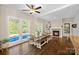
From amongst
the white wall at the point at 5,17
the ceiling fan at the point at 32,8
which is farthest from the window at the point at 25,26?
the ceiling fan at the point at 32,8

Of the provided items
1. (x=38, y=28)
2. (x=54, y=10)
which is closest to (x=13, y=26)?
(x=38, y=28)

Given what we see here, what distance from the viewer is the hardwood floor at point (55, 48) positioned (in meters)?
2.34

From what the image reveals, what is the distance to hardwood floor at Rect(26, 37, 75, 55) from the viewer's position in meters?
2.34

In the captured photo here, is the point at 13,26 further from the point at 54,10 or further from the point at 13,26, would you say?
the point at 54,10

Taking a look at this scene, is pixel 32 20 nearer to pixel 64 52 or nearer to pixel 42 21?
pixel 42 21

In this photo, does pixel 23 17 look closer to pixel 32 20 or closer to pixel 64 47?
pixel 32 20

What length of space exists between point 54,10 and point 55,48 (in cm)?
67

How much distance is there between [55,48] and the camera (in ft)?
7.79

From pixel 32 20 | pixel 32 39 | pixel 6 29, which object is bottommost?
pixel 32 39
